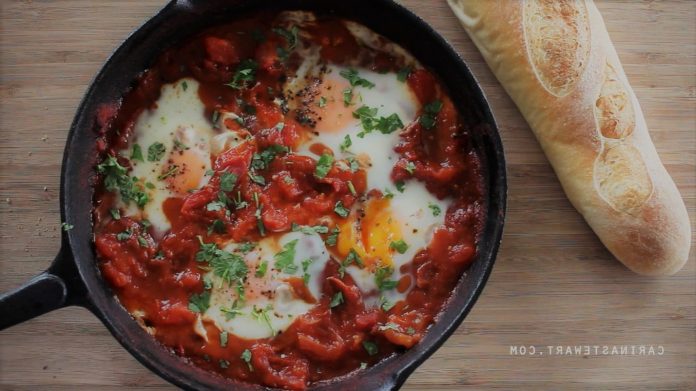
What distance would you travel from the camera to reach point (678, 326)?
3455mm


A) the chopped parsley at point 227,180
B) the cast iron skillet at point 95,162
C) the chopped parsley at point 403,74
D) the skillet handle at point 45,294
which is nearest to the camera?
the skillet handle at point 45,294

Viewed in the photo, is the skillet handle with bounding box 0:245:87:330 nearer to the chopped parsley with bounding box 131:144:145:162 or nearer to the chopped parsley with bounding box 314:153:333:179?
the chopped parsley with bounding box 131:144:145:162

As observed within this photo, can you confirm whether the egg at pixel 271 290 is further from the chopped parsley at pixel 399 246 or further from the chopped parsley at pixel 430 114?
the chopped parsley at pixel 430 114

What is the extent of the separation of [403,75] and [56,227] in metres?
1.58

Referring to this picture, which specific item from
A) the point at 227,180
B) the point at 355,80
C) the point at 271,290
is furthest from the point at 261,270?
the point at 355,80

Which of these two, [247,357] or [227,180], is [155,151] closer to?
[227,180]

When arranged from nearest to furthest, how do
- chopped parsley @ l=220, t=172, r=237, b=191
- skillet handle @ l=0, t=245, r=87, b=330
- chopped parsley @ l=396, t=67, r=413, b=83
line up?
skillet handle @ l=0, t=245, r=87, b=330 < chopped parsley @ l=220, t=172, r=237, b=191 < chopped parsley @ l=396, t=67, r=413, b=83

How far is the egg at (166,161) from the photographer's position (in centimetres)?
316

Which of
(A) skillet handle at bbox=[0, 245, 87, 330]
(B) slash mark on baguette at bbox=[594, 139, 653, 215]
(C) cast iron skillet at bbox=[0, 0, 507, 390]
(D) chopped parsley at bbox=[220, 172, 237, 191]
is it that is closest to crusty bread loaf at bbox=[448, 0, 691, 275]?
(B) slash mark on baguette at bbox=[594, 139, 653, 215]

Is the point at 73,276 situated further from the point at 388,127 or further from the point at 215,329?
the point at 388,127

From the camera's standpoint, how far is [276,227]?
314 centimetres

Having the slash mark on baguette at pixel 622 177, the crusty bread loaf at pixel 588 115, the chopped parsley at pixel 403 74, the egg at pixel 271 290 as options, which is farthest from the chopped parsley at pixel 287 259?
the slash mark on baguette at pixel 622 177

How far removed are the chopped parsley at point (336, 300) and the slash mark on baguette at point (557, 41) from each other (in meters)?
1.16

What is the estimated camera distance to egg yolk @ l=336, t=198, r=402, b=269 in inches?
124
